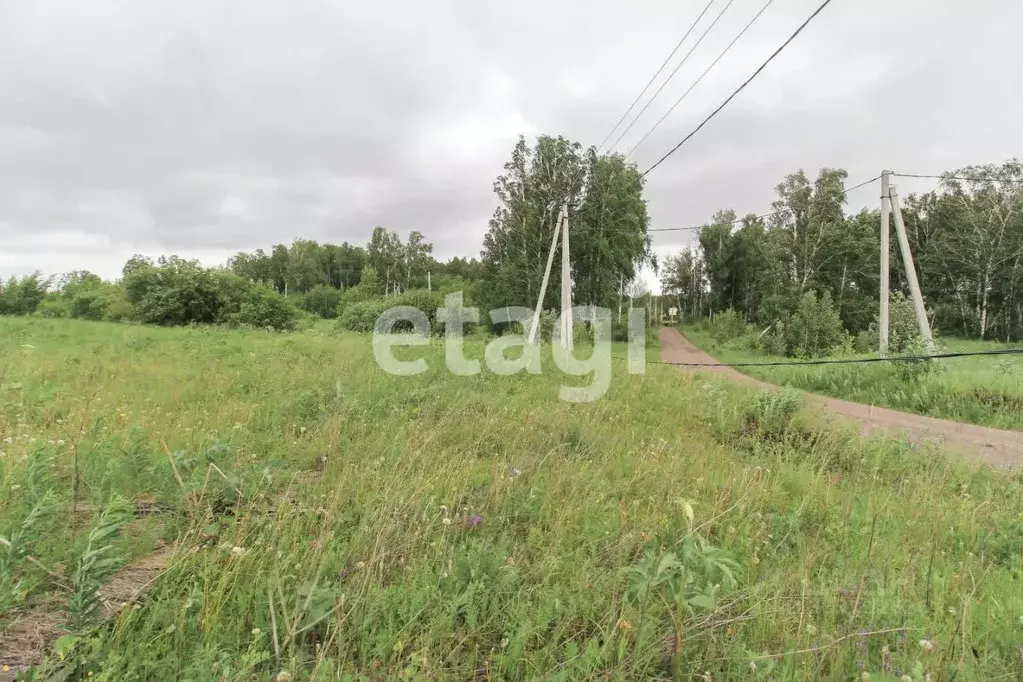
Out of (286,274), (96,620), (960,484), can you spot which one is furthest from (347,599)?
(286,274)

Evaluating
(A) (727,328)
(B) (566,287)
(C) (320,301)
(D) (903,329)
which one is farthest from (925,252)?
(C) (320,301)

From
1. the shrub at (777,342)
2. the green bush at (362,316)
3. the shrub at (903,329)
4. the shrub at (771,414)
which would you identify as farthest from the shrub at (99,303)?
the shrub at (777,342)

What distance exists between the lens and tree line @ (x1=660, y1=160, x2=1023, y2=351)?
3031 cm

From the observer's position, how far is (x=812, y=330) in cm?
2350

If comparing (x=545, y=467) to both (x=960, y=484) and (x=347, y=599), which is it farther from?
(x=960, y=484)

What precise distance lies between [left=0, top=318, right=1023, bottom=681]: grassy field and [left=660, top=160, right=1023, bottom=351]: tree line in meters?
29.1

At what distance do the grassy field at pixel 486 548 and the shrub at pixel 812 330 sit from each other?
20858mm

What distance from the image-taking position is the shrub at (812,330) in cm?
2314

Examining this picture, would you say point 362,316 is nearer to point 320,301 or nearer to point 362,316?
point 362,316

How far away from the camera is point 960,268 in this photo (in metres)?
33.5

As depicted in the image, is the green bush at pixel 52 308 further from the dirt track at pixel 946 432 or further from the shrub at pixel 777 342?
the shrub at pixel 777 342

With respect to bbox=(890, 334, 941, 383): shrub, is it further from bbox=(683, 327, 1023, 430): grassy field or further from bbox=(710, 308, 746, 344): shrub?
bbox=(710, 308, 746, 344): shrub

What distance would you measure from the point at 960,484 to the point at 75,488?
23.5 ft

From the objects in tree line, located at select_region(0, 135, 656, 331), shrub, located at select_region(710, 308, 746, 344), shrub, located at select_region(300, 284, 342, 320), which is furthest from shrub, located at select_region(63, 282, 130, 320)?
shrub, located at select_region(710, 308, 746, 344)
